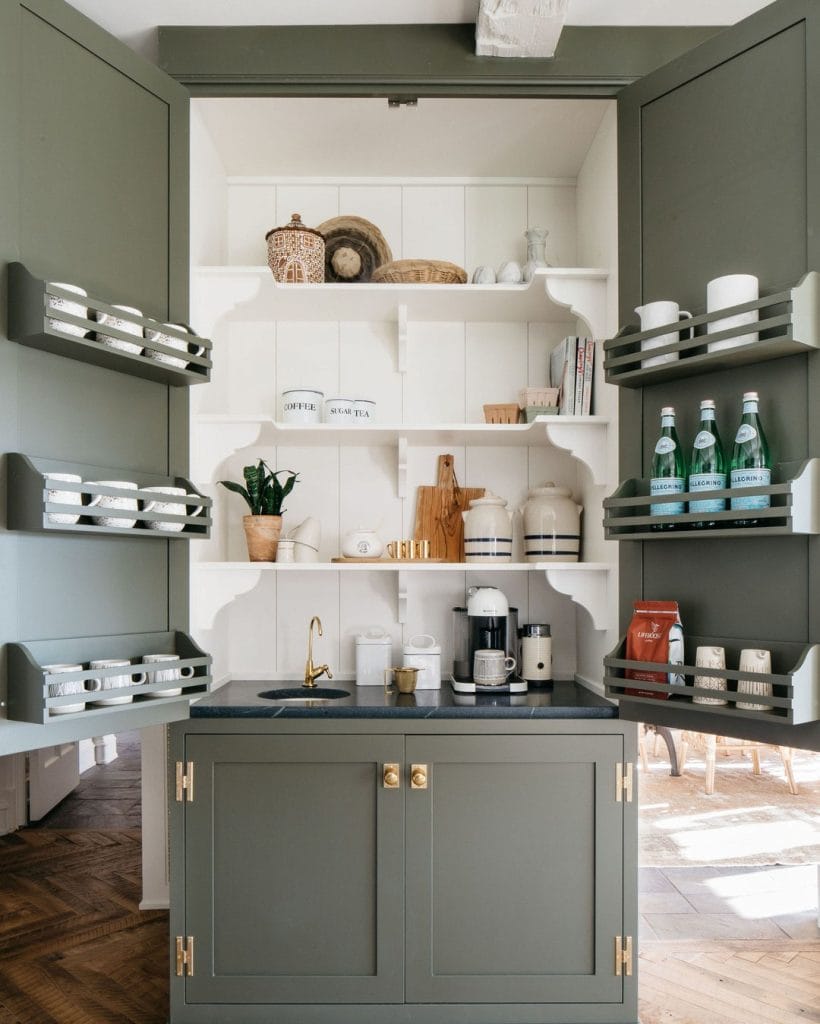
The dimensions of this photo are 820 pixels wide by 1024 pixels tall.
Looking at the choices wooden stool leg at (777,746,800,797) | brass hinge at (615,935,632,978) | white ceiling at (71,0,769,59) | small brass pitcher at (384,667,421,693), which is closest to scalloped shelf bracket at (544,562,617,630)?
small brass pitcher at (384,667,421,693)

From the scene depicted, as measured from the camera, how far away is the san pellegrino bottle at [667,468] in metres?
1.83

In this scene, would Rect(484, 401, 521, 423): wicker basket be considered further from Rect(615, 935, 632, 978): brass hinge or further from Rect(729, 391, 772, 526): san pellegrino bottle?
Rect(615, 935, 632, 978): brass hinge

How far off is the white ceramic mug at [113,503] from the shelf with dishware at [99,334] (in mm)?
295

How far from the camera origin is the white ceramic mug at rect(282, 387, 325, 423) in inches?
97.0

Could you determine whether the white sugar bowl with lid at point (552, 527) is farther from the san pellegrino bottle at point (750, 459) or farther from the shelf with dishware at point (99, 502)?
the shelf with dishware at point (99, 502)

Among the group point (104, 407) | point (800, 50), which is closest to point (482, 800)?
point (104, 407)

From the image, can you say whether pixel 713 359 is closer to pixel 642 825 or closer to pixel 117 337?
pixel 117 337

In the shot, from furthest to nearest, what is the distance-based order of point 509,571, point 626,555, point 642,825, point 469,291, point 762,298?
point 642,825, point 509,571, point 469,291, point 626,555, point 762,298

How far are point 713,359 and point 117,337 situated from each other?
4.36 ft

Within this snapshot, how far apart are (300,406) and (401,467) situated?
0.39m

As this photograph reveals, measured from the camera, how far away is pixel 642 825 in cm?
386

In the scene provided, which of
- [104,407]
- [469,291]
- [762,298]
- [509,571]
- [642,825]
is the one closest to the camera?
[762,298]

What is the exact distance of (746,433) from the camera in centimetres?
170

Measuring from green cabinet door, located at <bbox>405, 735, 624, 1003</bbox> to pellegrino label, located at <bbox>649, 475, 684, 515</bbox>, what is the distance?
2.21ft
